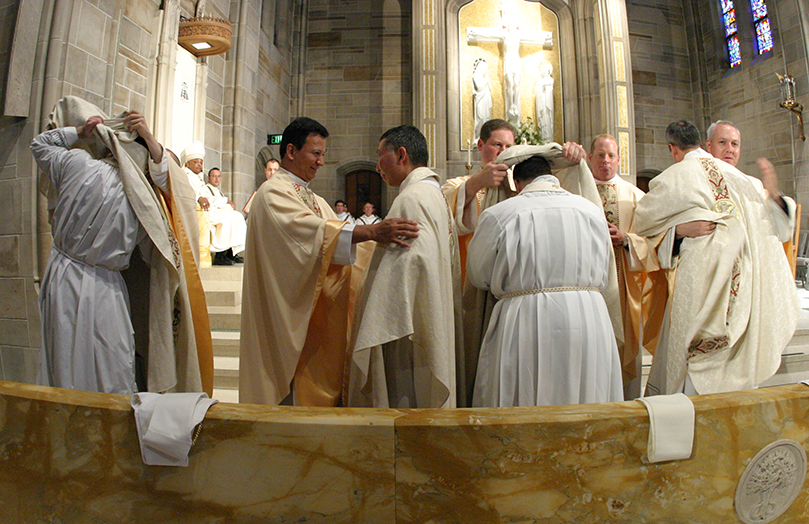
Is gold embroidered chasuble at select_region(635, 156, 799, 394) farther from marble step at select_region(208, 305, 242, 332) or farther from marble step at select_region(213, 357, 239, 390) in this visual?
marble step at select_region(208, 305, 242, 332)

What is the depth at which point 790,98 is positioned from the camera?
31.9ft

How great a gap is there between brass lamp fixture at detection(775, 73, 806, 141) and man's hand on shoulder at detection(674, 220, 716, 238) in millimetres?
9295

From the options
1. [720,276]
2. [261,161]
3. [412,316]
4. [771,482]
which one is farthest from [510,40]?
[771,482]

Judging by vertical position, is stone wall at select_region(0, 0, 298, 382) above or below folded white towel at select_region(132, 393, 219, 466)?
above

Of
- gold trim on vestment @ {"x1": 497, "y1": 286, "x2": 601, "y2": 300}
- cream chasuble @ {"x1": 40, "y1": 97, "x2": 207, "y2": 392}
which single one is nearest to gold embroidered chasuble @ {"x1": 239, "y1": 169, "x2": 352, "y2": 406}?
cream chasuble @ {"x1": 40, "y1": 97, "x2": 207, "y2": 392}

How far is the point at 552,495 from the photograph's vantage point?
1185mm

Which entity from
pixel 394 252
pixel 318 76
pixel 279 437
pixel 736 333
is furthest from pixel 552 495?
pixel 318 76

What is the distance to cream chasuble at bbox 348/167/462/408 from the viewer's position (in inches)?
73.7

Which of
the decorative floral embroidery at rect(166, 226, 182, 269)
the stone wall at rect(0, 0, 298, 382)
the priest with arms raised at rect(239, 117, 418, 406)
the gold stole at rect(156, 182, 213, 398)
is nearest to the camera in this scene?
the priest with arms raised at rect(239, 117, 418, 406)

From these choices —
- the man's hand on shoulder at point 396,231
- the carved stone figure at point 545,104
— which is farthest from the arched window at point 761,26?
the man's hand on shoulder at point 396,231

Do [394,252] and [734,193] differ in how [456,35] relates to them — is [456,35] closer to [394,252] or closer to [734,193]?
[734,193]

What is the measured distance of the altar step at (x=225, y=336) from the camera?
12.3 feet

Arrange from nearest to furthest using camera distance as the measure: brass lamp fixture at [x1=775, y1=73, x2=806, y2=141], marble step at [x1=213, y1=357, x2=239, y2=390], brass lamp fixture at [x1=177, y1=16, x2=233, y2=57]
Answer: marble step at [x1=213, y1=357, x2=239, y2=390] → brass lamp fixture at [x1=177, y1=16, x2=233, y2=57] → brass lamp fixture at [x1=775, y1=73, x2=806, y2=141]

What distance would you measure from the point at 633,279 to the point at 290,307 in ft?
6.48
